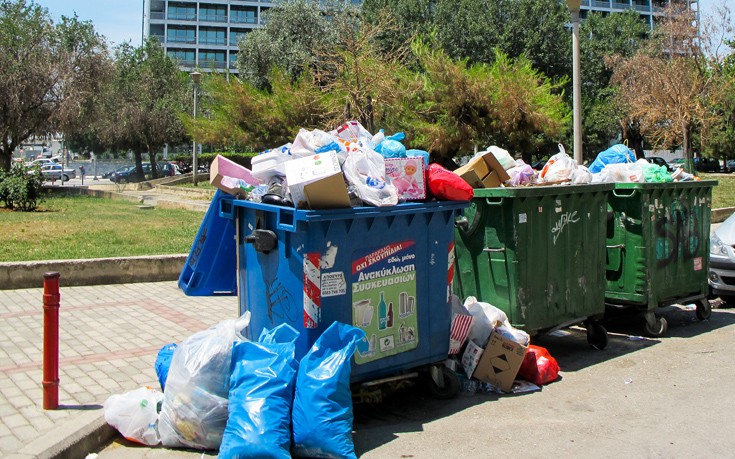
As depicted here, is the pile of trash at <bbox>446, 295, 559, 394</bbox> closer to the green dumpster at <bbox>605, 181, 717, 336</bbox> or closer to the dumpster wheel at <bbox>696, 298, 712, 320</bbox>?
the green dumpster at <bbox>605, 181, 717, 336</bbox>

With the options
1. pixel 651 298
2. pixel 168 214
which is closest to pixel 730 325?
pixel 651 298

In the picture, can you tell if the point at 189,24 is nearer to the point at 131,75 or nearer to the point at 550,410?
the point at 131,75

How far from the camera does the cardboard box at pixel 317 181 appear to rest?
457 cm

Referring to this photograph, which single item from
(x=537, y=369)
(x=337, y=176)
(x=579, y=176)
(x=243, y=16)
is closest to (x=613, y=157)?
(x=579, y=176)

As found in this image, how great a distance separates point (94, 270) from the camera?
30.3 feet

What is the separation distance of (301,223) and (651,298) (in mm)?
4527

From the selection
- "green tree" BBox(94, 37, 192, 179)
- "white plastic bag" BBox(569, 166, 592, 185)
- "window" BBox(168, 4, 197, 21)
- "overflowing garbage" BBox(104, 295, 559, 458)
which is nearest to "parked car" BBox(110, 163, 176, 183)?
"green tree" BBox(94, 37, 192, 179)

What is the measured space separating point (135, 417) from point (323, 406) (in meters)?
1.26

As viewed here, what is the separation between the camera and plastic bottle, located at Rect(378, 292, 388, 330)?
503cm

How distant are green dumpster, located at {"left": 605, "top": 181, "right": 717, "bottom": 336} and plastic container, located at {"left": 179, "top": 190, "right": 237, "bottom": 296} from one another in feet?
13.5

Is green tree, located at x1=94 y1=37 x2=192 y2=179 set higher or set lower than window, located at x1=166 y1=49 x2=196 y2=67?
lower

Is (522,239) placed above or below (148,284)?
above

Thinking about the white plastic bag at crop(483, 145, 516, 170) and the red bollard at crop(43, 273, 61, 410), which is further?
the white plastic bag at crop(483, 145, 516, 170)

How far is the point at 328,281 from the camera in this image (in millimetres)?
4738
